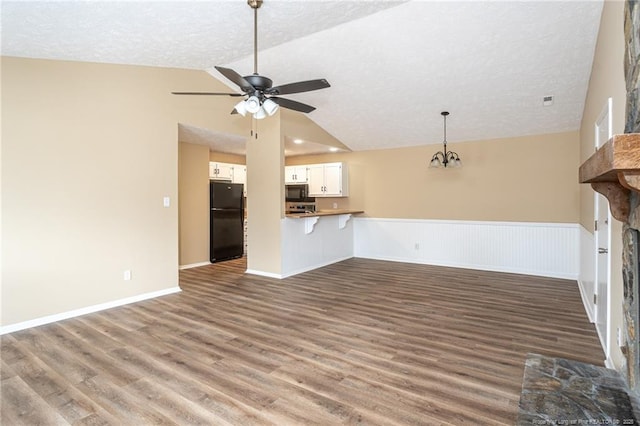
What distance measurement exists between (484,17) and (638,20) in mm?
2131

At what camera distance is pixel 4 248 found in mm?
3270

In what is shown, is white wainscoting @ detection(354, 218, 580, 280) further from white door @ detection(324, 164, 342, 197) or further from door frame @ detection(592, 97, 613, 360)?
door frame @ detection(592, 97, 613, 360)

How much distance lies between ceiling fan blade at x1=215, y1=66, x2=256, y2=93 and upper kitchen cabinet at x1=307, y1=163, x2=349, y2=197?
4.40 m

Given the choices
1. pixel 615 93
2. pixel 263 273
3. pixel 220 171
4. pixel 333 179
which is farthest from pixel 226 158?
pixel 615 93

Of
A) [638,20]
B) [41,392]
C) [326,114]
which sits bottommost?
[41,392]

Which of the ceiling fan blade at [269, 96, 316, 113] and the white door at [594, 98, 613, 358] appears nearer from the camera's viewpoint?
the white door at [594, 98, 613, 358]

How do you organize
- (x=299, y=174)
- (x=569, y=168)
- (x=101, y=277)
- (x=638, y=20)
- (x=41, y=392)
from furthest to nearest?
(x=299, y=174)
(x=569, y=168)
(x=101, y=277)
(x=41, y=392)
(x=638, y=20)

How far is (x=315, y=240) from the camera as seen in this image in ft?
20.3

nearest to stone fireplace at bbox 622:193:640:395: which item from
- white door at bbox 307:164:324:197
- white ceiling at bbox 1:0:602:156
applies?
white ceiling at bbox 1:0:602:156

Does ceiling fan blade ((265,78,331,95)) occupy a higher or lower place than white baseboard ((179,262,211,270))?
higher

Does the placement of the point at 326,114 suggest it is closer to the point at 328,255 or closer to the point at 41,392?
the point at 328,255

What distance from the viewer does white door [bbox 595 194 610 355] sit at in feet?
8.52

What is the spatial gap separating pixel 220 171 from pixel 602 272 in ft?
20.5

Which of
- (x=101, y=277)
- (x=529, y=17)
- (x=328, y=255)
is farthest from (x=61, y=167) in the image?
(x=529, y=17)
